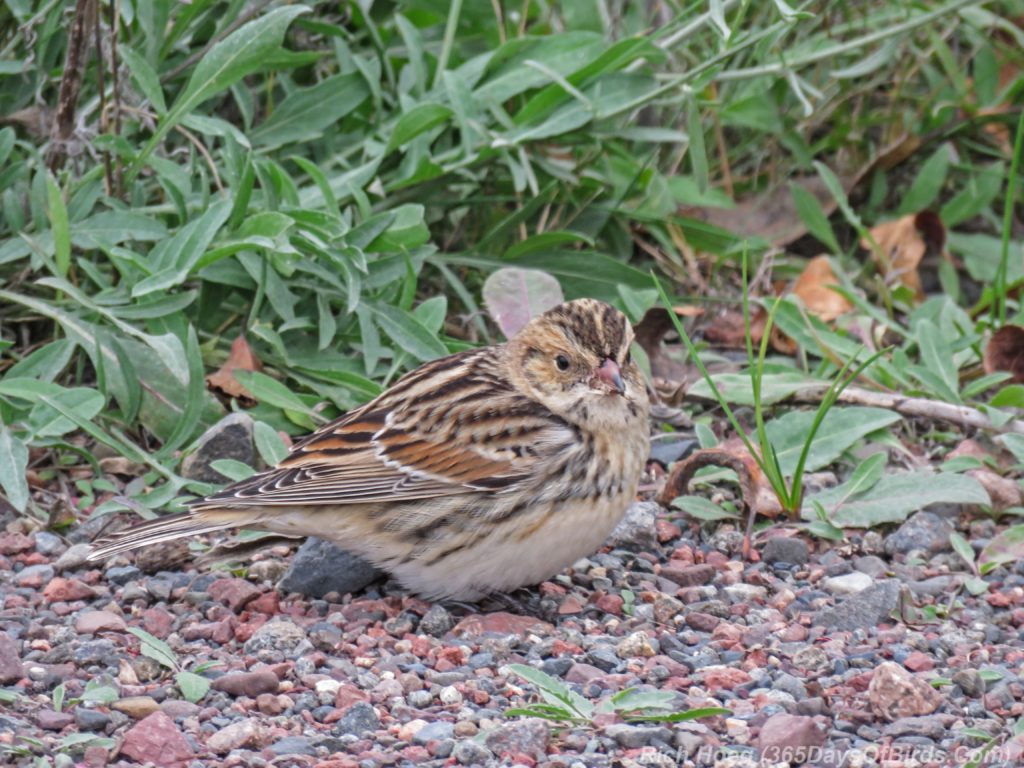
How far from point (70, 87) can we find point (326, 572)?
2.36m

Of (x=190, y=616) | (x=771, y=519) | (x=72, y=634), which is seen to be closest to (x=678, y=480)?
(x=771, y=519)

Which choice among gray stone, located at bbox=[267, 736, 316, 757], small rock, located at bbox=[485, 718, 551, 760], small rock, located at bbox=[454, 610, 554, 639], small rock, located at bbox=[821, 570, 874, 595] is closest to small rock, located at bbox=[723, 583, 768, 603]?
small rock, located at bbox=[821, 570, 874, 595]

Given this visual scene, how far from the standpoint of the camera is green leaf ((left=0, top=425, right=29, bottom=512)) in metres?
5.52

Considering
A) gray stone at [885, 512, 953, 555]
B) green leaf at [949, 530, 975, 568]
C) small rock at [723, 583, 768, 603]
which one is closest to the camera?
small rock at [723, 583, 768, 603]

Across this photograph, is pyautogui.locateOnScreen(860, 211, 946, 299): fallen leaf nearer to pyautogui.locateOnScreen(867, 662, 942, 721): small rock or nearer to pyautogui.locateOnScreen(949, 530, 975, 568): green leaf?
pyautogui.locateOnScreen(949, 530, 975, 568): green leaf

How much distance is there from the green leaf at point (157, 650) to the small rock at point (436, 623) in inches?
32.7

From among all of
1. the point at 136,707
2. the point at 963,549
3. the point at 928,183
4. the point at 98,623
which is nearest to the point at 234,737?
the point at 136,707

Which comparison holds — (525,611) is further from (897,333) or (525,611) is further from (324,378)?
(897,333)

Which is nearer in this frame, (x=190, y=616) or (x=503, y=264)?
(x=190, y=616)

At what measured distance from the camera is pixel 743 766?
4.05 m

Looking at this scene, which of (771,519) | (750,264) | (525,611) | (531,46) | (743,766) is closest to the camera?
(743,766)

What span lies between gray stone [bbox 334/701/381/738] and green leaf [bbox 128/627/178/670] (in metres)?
0.62

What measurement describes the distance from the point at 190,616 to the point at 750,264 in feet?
12.9

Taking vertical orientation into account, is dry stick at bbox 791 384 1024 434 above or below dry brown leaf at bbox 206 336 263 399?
below
